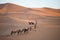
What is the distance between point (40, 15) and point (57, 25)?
21 cm

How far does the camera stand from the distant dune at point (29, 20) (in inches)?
46.8

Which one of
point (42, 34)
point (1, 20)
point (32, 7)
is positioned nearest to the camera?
point (42, 34)

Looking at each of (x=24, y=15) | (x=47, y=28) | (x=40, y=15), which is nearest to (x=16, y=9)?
(x=24, y=15)

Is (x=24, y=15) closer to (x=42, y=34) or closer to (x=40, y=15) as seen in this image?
(x=40, y=15)

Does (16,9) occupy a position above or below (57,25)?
above

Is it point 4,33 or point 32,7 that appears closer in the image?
point 4,33

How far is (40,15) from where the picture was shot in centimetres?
132

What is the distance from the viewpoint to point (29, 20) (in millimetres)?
1285

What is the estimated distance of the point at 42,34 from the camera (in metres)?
1.19

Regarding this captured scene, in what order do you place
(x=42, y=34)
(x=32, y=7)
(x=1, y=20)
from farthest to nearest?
(x=32, y=7)
(x=1, y=20)
(x=42, y=34)

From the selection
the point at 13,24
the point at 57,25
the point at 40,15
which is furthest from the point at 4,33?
the point at 57,25

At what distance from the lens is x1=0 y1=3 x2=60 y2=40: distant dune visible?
3.90 feet

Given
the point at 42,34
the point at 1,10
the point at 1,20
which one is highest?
the point at 1,10

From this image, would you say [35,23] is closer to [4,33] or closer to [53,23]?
[53,23]
